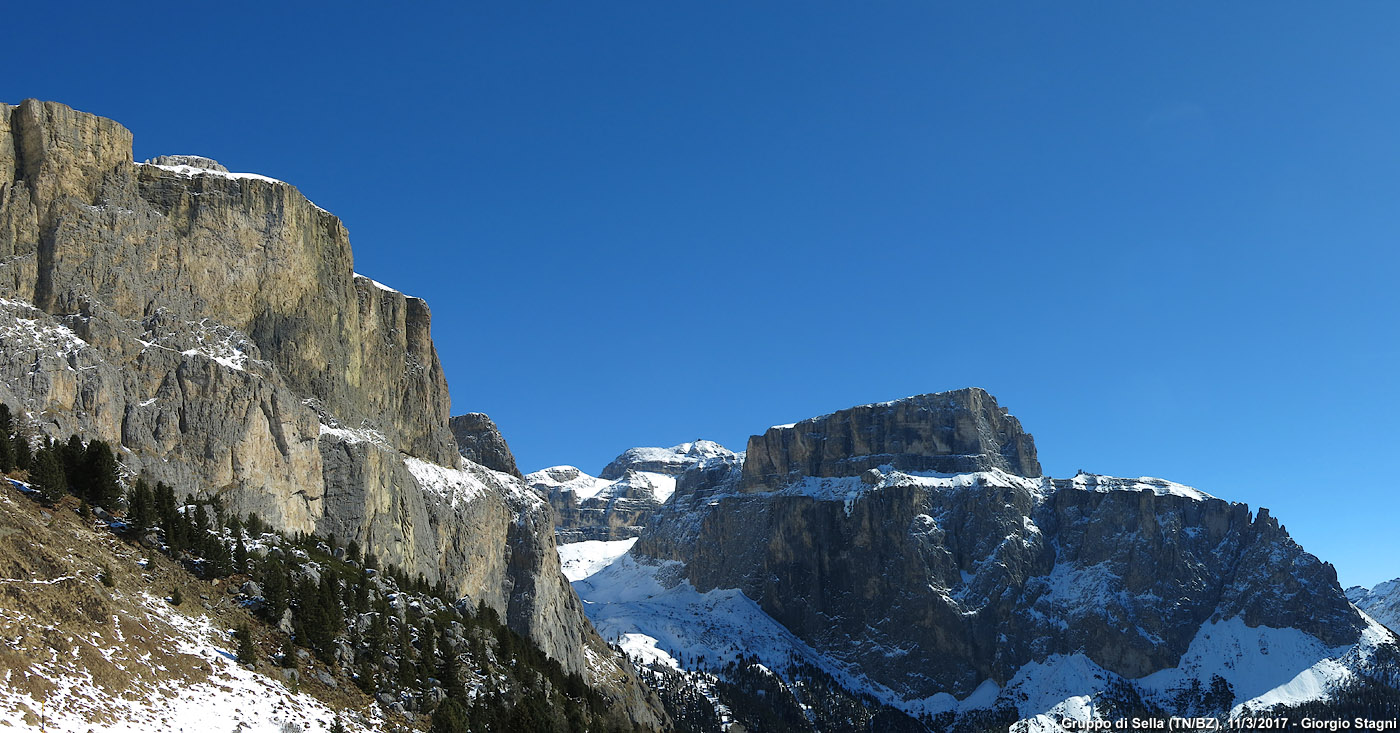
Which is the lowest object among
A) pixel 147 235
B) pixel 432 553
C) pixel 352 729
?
pixel 352 729

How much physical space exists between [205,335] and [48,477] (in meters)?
53.7

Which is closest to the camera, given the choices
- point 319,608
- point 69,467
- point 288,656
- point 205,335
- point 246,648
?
point 246,648

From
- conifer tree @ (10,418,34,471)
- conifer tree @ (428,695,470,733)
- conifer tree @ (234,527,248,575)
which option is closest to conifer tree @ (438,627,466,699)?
conifer tree @ (428,695,470,733)

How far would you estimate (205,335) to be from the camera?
12500 centimetres

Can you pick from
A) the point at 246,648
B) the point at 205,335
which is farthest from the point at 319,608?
the point at 205,335

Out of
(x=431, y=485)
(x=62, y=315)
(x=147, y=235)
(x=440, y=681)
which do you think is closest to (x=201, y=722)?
→ (x=440, y=681)

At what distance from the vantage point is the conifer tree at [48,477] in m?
73.2

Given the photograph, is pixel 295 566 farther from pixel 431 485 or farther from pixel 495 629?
pixel 431 485

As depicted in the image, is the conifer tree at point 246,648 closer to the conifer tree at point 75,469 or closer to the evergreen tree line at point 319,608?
the evergreen tree line at point 319,608

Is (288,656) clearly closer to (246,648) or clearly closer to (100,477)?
(246,648)

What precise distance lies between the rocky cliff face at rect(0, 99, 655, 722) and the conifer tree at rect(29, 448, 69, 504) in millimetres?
24022

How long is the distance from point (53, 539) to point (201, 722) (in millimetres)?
17106

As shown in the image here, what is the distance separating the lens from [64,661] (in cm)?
5484

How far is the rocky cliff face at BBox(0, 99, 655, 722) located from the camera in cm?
10888
